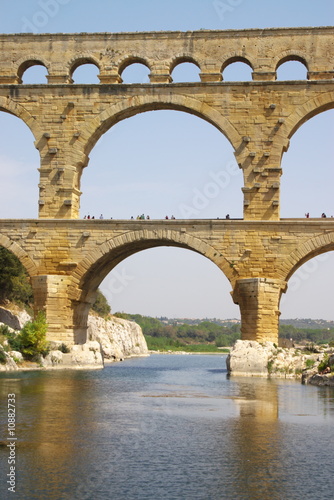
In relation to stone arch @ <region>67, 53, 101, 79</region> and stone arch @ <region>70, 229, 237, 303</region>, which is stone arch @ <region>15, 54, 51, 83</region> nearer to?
stone arch @ <region>67, 53, 101, 79</region>

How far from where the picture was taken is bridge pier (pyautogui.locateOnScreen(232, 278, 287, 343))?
2747 cm

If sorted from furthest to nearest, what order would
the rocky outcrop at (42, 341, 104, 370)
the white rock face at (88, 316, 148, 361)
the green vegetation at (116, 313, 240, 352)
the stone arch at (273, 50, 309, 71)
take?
the green vegetation at (116, 313, 240, 352) → the white rock face at (88, 316, 148, 361) → the stone arch at (273, 50, 309, 71) → the rocky outcrop at (42, 341, 104, 370)

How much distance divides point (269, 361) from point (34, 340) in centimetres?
816

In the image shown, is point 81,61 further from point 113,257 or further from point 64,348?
point 64,348

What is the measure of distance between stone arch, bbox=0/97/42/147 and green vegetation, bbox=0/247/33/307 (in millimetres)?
12223

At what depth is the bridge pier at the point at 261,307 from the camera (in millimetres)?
27469

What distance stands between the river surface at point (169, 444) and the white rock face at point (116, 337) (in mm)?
26948

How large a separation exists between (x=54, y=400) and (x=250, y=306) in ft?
35.3

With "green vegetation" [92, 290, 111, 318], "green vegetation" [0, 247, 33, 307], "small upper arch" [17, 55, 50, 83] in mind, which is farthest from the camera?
"green vegetation" [92, 290, 111, 318]

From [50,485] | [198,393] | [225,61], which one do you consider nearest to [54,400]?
[198,393]

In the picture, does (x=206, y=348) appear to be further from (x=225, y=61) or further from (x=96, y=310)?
(x=225, y=61)

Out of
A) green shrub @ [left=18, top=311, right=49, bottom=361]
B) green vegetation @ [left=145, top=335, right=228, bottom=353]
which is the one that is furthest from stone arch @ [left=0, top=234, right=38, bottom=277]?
green vegetation @ [left=145, top=335, right=228, bottom=353]

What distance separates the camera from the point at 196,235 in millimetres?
28438

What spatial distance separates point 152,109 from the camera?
99.6 feet
